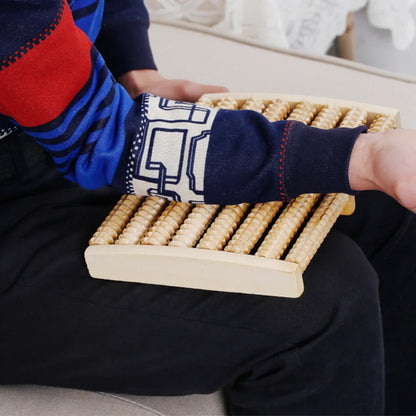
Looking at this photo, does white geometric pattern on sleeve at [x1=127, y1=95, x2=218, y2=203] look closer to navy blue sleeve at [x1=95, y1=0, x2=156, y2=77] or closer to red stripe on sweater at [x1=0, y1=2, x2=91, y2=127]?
red stripe on sweater at [x1=0, y1=2, x2=91, y2=127]

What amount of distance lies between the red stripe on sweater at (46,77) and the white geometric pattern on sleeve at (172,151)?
83 mm

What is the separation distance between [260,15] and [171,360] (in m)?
1.05

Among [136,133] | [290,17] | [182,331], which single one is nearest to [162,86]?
[136,133]

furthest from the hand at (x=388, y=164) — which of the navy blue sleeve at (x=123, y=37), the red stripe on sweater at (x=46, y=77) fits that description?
the navy blue sleeve at (x=123, y=37)

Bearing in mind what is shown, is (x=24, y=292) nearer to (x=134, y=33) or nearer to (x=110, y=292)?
(x=110, y=292)

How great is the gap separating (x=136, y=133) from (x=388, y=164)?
10.1 inches

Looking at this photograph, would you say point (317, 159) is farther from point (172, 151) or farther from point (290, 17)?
point (290, 17)

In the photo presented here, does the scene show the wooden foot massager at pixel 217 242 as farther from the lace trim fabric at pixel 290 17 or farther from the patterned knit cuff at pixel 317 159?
the lace trim fabric at pixel 290 17

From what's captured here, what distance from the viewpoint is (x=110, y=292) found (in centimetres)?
74

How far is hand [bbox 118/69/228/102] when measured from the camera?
0.96 meters

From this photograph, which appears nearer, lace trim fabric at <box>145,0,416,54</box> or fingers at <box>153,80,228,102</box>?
fingers at <box>153,80,228,102</box>

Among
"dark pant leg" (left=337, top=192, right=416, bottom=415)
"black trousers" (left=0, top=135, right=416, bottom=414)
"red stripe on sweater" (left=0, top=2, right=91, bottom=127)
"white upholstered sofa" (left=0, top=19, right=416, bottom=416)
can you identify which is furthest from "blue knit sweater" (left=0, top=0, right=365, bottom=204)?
"white upholstered sofa" (left=0, top=19, right=416, bottom=416)

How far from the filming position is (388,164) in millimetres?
630

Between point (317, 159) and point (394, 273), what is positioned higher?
point (317, 159)
